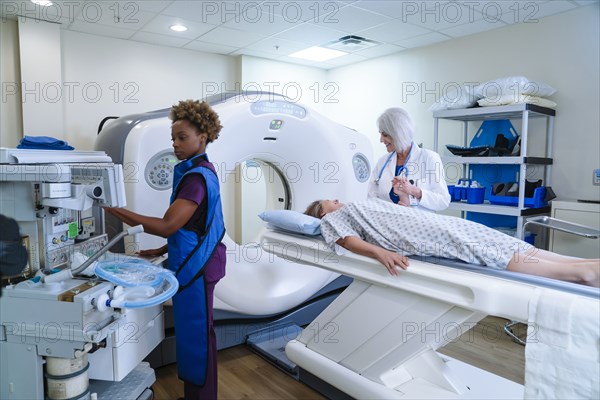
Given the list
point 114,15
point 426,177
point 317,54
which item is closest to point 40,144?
point 426,177

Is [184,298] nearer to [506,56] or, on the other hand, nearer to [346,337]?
[346,337]

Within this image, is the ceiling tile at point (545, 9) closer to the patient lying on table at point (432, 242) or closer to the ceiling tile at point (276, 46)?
the ceiling tile at point (276, 46)

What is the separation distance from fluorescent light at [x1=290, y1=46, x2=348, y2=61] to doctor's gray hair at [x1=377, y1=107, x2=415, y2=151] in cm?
221

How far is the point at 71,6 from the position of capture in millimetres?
2975

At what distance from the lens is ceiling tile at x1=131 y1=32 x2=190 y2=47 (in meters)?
3.66

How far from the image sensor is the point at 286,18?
322 cm

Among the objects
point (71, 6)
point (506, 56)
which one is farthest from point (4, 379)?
point (506, 56)

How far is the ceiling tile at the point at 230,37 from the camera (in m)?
3.55

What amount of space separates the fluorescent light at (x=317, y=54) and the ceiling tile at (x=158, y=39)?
1.05 m

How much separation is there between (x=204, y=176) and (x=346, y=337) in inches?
32.7

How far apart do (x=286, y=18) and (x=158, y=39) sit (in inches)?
48.9

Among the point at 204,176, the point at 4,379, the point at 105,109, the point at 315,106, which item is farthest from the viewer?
the point at 315,106

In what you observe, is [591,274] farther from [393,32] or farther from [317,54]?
[317,54]

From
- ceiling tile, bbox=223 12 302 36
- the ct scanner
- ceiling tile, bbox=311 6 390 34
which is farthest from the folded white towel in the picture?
ceiling tile, bbox=223 12 302 36
